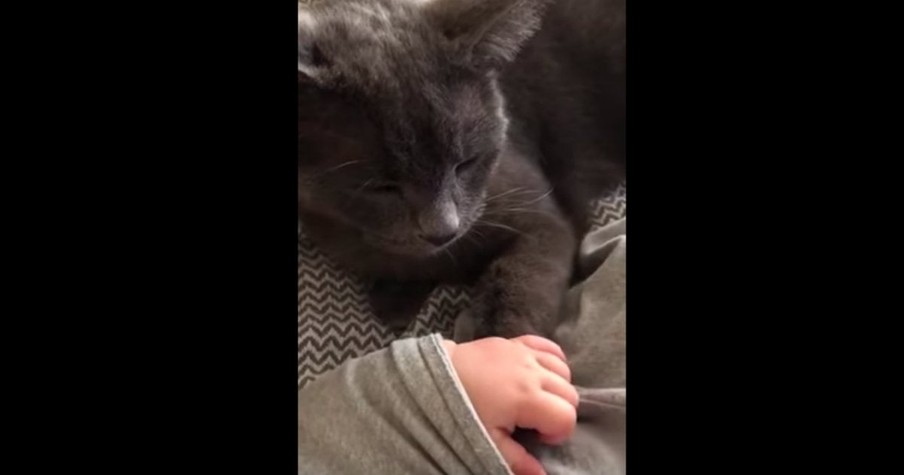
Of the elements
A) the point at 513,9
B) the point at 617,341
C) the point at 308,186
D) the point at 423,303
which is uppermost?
the point at 513,9

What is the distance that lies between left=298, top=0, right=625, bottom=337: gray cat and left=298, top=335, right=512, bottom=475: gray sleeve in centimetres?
23

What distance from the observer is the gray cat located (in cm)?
102

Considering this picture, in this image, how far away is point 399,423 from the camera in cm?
91

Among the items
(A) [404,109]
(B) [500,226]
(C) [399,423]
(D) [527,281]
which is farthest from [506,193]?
(C) [399,423]

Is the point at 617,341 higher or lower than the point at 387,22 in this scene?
lower

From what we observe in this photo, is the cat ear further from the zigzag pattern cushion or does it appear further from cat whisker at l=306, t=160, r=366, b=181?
the zigzag pattern cushion

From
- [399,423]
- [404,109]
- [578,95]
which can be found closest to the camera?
[399,423]

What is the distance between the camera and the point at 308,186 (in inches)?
43.6

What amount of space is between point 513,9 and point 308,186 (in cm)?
36

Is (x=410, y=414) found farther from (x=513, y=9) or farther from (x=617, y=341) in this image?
(x=513, y=9)

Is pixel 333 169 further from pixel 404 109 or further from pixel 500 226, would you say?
pixel 500 226

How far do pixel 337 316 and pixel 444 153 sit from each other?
1.14 feet
